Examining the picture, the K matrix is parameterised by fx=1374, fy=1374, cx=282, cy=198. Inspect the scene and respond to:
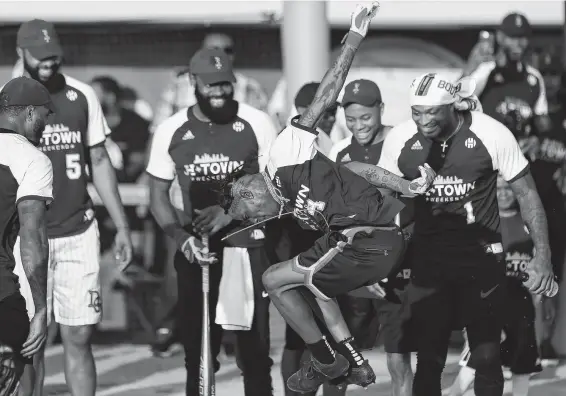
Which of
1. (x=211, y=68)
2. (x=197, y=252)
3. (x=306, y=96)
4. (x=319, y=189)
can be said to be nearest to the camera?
(x=319, y=189)

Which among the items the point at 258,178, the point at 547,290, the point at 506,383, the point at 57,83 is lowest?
the point at 506,383

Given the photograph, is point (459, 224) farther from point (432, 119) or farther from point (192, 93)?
point (192, 93)

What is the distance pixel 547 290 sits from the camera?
Answer: 773 cm

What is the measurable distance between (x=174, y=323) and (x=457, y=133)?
4.29 metres

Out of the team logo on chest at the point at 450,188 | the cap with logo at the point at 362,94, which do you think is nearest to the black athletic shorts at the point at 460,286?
the team logo on chest at the point at 450,188

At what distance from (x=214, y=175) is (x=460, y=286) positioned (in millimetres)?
1640

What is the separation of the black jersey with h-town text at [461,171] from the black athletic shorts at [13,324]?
235cm

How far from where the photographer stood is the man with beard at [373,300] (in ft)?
27.3

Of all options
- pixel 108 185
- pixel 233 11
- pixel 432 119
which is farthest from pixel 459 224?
pixel 233 11

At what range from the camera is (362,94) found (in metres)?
8.48

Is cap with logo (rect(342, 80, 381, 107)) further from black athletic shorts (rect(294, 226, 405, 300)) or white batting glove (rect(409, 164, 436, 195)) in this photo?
black athletic shorts (rect(294, 226, 405, 300))

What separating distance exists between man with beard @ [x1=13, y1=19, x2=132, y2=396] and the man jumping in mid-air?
144 centimetres

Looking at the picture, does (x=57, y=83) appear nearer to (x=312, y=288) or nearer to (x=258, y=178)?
(x=258, y=178)

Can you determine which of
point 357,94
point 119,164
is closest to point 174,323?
point 119,164
